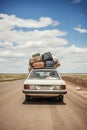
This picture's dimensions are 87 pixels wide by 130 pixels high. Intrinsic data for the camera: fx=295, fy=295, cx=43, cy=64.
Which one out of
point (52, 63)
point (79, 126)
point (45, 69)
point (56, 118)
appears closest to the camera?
point (79, 126)

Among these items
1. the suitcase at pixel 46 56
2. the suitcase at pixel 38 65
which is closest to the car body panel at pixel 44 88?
the suitcase at pixel 38 65

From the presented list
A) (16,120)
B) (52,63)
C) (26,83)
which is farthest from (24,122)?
(52,63)

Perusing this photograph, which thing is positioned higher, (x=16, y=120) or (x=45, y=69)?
(x=45, y=69)

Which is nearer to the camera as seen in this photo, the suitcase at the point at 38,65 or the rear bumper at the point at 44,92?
the rear bumper at the point at 44,92

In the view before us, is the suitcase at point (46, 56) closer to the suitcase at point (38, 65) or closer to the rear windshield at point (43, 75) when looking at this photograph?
the suitcase at point (38, 65)

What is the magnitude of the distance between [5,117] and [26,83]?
4.25 metres

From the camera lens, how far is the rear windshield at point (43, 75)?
14859 mm

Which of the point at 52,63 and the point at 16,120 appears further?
the point at 52,63

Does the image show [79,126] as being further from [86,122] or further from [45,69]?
[45,69]

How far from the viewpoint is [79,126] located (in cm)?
806

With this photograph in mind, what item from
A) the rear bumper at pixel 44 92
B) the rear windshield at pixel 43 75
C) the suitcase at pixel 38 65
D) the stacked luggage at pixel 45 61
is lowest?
the rear bumper at pixel 44 92

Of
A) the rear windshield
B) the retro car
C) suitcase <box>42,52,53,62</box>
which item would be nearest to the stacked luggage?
suitcase <box>42,52,53,62</box>

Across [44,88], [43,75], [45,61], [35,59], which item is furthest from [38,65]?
[44,88]

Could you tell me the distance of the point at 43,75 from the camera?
15508mm
